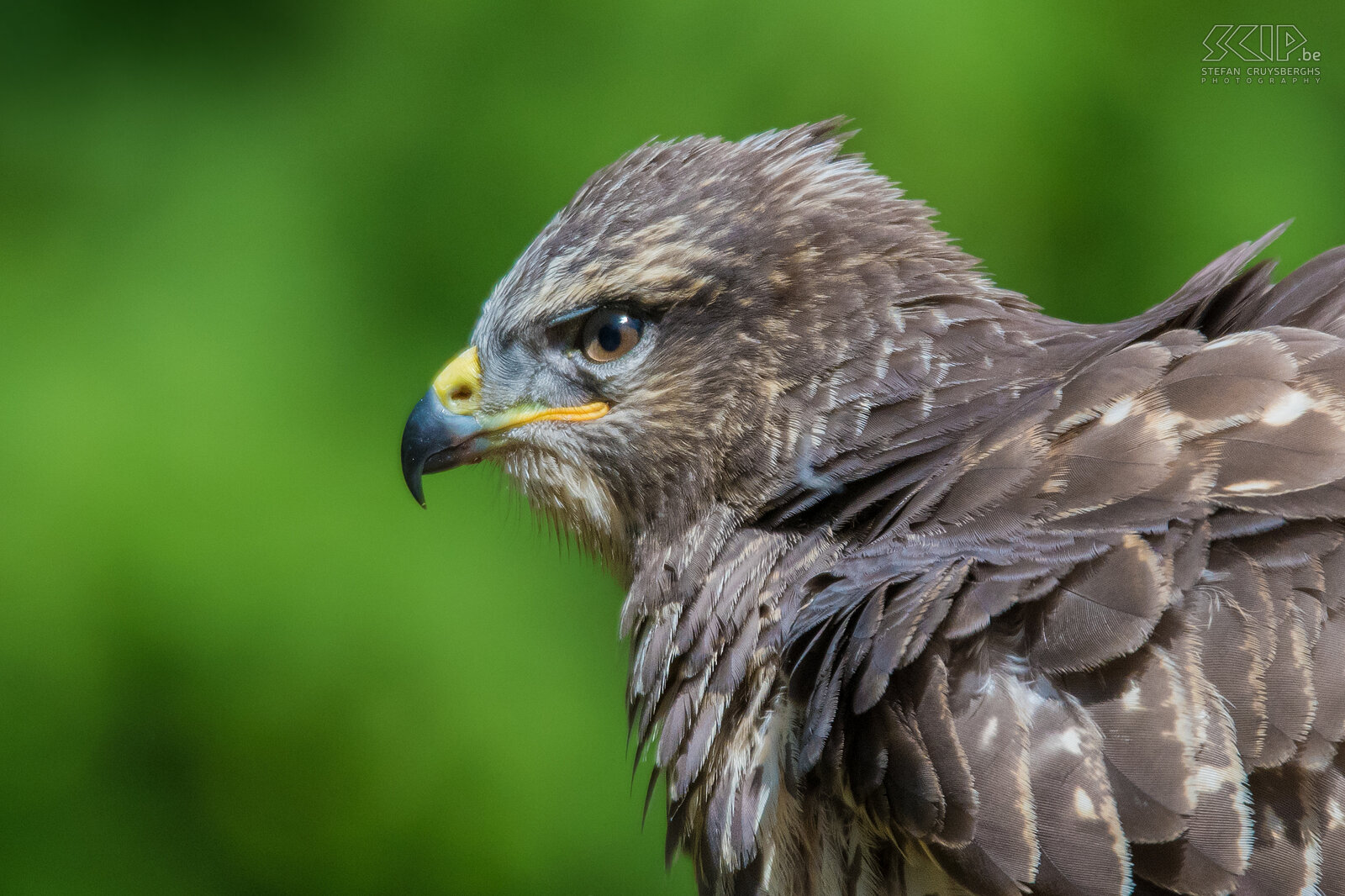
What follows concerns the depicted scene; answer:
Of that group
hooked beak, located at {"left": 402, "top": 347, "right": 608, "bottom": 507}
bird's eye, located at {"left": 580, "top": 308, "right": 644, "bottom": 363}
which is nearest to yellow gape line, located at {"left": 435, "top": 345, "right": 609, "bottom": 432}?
hooked beak, located at {"left": 402, "top": 347, "right": 608, "bottom": 507}

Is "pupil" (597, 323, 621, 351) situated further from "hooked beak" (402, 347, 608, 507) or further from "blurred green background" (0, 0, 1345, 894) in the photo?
"blurred green background" (0, 0, 1345, 894)

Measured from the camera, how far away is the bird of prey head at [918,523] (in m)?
1.54

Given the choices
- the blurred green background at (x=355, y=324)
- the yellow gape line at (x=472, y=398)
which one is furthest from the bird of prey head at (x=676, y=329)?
the blurred green background at (x=355, y=324)

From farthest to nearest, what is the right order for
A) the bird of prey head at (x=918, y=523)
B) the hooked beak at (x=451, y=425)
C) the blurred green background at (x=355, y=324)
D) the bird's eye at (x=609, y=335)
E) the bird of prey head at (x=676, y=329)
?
the blurred green background at (x=355, y=324), the hooked beak at (x=451, y=425), the bird's eye at (x=609, y=335), the bird of prey head at (x=676, y=329), the bird of prey head at (x=918, y=523)

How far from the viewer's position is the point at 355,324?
3891 mm

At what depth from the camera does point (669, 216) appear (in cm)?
226

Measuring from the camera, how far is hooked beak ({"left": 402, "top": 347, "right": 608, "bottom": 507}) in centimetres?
242

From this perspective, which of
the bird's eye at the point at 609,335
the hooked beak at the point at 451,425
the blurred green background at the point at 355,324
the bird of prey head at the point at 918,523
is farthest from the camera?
the blurred green background at the point at 355,324

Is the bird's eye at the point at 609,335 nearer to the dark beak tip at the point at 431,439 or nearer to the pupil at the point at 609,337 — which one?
the pupil at the point at 609,337

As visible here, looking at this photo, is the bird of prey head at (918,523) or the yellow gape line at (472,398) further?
the yellow gape line at (472,398)

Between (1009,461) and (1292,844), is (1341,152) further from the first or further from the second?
(1292,844)

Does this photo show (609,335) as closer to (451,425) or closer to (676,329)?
(676,329)

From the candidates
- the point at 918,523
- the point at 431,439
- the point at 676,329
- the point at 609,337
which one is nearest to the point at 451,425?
the point at 431,439

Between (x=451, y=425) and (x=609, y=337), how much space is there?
0.36m
